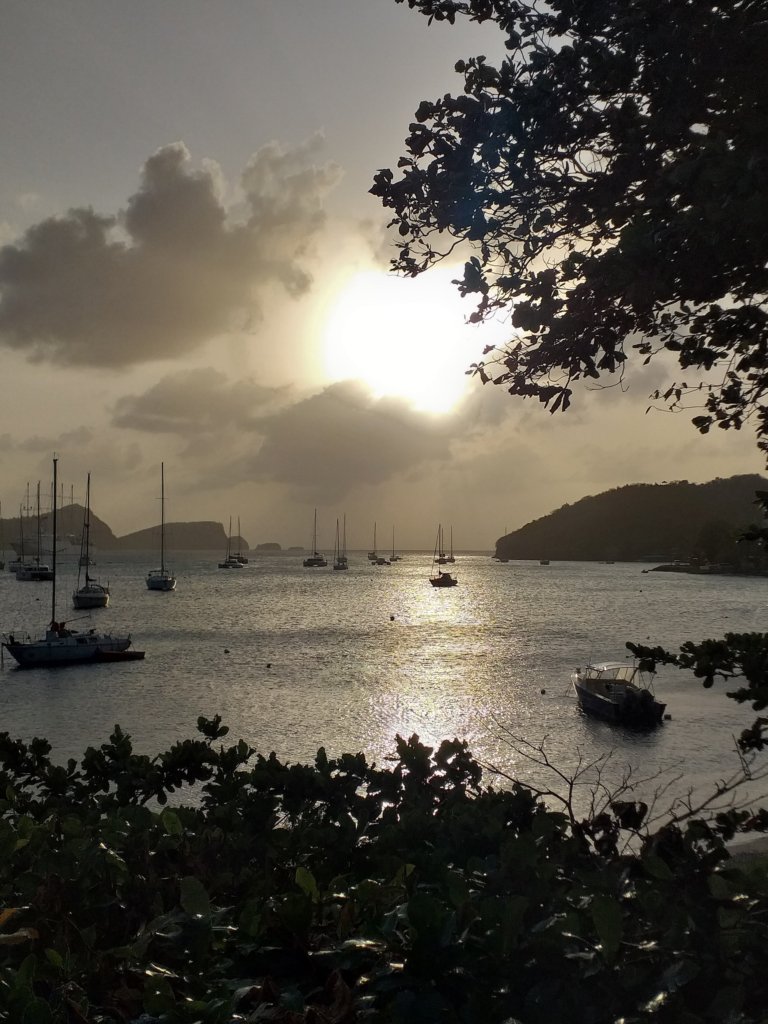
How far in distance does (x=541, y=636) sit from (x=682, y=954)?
2965 inches

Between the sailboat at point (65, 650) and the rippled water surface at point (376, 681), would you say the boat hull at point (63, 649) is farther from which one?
the rippled water surface at point (376, 681)

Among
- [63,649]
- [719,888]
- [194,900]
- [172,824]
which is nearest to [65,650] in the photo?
[63,649]

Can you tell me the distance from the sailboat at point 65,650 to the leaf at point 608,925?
5728 cm

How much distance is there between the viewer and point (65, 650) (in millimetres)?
55375

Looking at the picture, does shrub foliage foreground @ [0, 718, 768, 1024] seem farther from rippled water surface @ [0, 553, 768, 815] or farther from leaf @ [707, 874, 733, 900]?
rippled water surface @ [0, 553, 768, 815]

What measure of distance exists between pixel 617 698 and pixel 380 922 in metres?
37.8

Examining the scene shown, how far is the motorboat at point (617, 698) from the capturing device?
37.6m

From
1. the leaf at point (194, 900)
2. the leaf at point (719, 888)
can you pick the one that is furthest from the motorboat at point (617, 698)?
the leaf at point (194, 900)

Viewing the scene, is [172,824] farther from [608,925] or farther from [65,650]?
[65,650]

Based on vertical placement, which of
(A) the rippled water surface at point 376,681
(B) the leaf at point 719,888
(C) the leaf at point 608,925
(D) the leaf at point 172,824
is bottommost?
(A) the rippled water surface at point 376,681

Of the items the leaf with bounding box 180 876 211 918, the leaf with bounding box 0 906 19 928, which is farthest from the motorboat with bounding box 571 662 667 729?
the leaf with bounding box 180 876 211 918

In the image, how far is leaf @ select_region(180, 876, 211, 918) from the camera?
289 cm

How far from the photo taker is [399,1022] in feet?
7.48

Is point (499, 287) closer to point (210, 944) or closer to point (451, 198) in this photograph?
point (451, 198)
